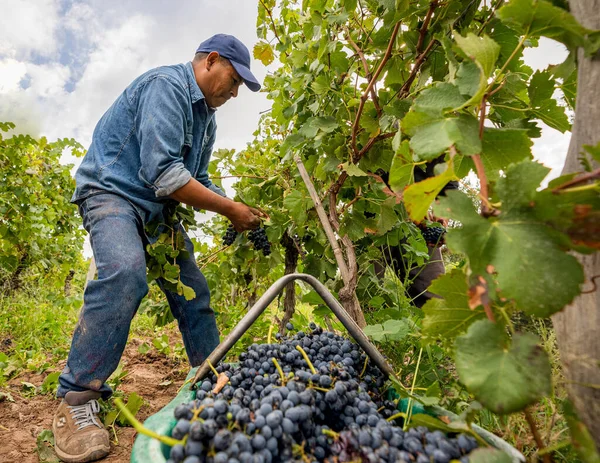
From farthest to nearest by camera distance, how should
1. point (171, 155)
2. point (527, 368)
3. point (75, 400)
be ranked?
point (171, 155) < point (75, 400) < point (527, 368)

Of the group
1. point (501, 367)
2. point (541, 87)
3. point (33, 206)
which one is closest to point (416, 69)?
point (541, 87)

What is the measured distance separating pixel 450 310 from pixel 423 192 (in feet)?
0.80

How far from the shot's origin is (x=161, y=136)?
6.58 feet

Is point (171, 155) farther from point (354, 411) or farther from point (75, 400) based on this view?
point (354, 411)

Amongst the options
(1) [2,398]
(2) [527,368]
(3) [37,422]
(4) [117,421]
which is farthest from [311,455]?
(1) [2,398]

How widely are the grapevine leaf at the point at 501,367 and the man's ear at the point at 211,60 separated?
7.73 feet

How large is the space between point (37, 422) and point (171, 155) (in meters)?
1.77

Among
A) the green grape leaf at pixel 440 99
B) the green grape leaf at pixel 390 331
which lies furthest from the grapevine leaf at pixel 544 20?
the green grape leaf at pixel 390 331

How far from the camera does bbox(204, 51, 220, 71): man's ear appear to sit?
239cm

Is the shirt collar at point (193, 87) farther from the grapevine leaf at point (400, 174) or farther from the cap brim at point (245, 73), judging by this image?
the grapevine leaf at point (400, 174)

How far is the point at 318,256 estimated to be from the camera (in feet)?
7.71

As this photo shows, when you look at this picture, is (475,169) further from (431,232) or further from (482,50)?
(431,232)

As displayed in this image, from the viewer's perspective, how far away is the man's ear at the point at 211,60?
2.39 metres

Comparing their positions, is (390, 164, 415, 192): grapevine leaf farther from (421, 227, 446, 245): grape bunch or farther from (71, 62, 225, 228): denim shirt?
(421, 227, 446, 245): grape bunch
